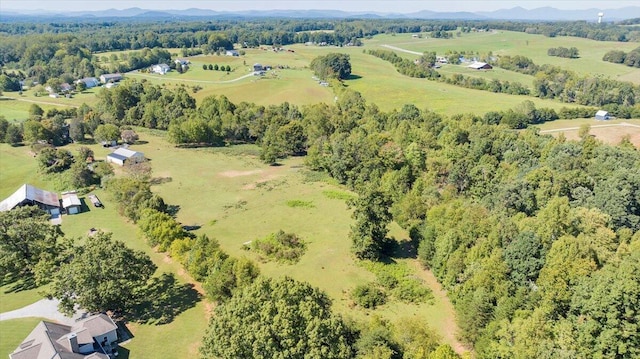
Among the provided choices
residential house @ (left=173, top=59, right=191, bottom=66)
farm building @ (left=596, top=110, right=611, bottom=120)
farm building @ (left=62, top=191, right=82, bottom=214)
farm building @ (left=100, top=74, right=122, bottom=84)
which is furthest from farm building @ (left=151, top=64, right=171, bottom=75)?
farm building @ (left=596, top=110, right=611, bottom=120)

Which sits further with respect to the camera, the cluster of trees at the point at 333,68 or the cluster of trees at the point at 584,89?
the cluster of trees at the point at 333,68

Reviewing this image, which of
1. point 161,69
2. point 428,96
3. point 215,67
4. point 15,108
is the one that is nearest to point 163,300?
point 428,96

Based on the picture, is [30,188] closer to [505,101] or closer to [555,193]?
[555,193]

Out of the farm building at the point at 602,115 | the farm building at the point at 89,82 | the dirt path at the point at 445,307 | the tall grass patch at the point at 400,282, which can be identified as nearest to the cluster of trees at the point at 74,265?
the tall grass patch at the point at 400,282

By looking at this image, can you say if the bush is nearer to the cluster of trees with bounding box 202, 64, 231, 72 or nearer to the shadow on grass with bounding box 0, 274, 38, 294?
the shadow on grass with bounding box 0, 274, 38, 294

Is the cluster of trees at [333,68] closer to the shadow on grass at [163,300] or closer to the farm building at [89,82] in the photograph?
the farm building at [89,82]

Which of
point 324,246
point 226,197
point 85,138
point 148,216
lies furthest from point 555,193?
point 85,138
